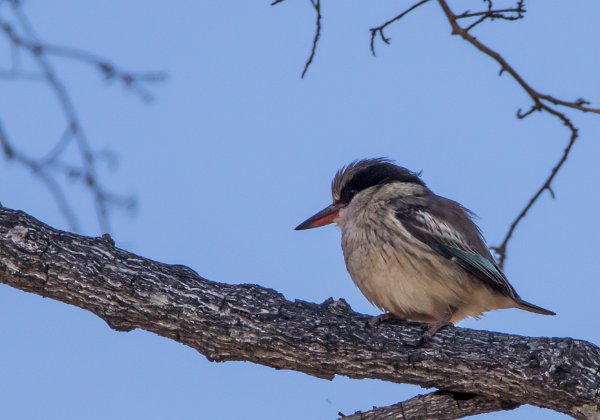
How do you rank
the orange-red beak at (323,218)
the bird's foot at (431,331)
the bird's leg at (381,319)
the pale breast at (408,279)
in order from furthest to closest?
the orange-red beak at (323,218)
the pale breast at (408,279)
the bird's leg at (381,319)
the bird's foot at (431,331)

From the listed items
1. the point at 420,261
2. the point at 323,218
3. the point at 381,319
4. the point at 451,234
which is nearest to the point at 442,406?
the point at 381,319

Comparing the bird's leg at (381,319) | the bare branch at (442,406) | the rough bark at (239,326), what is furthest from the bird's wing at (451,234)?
the bare branch at (442,406)

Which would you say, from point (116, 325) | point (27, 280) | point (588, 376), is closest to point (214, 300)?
point (116, 325)

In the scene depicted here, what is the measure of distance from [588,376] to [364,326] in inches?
39.6

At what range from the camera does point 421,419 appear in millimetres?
4121

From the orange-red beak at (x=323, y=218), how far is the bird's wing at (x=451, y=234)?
54cm

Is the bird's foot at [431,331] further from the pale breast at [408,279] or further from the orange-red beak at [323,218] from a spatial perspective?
the orange-red beak at [323,218]

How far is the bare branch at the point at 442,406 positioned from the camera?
410 centimetres

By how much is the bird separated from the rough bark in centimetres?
51

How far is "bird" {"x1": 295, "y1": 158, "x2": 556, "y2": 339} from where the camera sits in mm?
5004

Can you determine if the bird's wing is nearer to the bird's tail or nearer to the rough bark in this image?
the bird's tail

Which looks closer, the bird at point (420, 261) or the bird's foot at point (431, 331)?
the bird's foot at point (431, 331)

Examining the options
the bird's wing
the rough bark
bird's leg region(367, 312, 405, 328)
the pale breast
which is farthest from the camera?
the bird's wing

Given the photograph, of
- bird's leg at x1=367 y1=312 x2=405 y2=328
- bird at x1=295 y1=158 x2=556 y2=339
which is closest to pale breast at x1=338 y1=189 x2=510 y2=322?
bird at x1=295 y1=158 x2=556 y2=339
